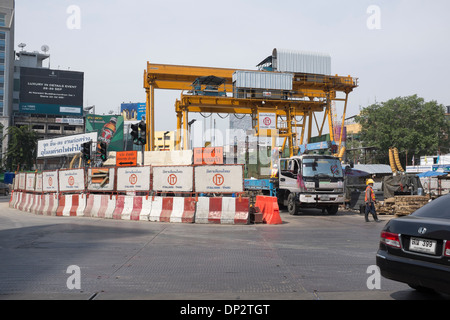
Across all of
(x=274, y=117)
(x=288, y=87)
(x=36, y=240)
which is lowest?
(x=36, y=240)

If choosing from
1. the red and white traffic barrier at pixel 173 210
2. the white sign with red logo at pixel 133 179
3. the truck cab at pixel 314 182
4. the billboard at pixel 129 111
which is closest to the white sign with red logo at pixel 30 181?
the white sign with red logo at pixel 133 179

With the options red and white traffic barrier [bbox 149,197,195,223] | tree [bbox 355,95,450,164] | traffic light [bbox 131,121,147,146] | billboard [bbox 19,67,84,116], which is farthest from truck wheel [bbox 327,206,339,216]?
billboard [bbox 19,67,84,116]

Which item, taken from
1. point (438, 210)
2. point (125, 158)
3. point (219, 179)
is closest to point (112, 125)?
point (125, 158)

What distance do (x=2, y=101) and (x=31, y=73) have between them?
8.52 m

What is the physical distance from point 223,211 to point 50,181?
975 centimetres

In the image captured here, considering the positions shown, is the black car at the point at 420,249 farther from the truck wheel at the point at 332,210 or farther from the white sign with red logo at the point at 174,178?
the truck wheel at the point at 332,210

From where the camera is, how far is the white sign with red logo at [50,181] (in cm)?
2019

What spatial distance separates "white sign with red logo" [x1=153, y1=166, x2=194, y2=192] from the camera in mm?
15930

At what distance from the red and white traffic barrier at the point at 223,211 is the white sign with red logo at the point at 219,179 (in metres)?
0.41

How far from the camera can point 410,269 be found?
4996mm

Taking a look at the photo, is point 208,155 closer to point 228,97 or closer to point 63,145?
point 228,97

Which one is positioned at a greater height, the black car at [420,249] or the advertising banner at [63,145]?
the advertising banner at [63,145]
